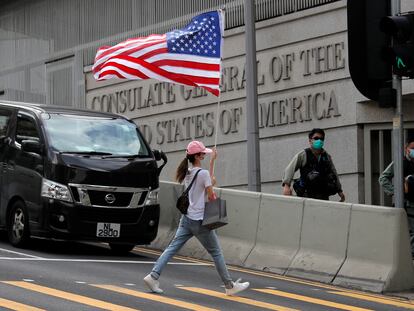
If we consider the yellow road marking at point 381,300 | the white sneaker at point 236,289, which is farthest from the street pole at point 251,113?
the white sneaker at point 236,289

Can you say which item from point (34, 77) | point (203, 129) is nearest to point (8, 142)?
point (203, 129)

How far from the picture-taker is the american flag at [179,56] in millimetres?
19234

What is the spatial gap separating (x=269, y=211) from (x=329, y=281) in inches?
70.0

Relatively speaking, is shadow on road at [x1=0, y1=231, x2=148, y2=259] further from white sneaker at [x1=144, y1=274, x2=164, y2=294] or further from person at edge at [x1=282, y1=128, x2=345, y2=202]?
white sneaker at [x1=144, y1=274, x2=164, y2=294]

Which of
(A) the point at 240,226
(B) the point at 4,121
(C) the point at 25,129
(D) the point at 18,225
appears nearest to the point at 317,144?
(A) the point at 240,226

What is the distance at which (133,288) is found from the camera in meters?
12.5

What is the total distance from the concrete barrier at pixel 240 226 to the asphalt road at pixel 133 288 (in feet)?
1.72

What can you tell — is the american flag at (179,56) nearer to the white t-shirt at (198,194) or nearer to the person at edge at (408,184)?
the person at edge at (408,184)

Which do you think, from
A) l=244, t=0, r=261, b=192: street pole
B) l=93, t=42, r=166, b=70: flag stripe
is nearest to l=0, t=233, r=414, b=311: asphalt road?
l=244, t=0, r=261, b=192: street pole

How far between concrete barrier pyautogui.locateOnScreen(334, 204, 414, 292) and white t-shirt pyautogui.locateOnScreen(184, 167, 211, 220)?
2.64 metres

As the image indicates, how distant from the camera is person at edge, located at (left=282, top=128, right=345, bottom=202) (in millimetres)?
16359

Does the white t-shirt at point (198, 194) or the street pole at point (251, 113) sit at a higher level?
the street pole at point (251, 113)

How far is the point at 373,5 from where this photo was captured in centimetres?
1300

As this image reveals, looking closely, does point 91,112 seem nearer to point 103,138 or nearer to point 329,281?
point 103,138
